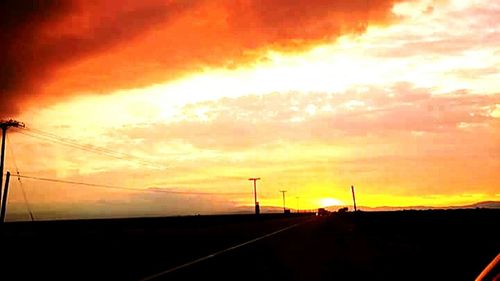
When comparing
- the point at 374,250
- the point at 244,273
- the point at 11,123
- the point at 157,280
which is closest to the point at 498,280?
the point at 157,280

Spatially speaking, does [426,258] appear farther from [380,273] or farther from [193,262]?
[193,262]

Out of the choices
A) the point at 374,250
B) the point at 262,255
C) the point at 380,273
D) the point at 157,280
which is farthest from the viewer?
the point at 374,250

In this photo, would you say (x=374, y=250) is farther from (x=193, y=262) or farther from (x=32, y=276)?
(x=32, y=276)

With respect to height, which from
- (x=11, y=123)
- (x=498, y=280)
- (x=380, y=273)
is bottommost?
(x=380, y=273)

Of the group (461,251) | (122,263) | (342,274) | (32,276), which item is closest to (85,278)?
(32,276)

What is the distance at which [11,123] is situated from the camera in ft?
163

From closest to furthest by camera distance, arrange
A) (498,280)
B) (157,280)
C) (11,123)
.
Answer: (498,280) < (157,280) < (11,123)

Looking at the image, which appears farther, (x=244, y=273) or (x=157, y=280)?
(x=244, y=273)

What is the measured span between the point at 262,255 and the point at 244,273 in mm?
4650

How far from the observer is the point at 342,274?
33.7 feet

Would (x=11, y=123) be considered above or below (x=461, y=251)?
above

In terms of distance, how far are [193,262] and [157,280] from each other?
12.0ft

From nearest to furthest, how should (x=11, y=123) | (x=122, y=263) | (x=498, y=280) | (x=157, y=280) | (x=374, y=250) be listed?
(x=498, y=280) → (x=157, y=280) → (x=122, y=263) → (x=374, y=250) → (x=11, y=123)

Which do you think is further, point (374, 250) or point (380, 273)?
point (374, 250)
